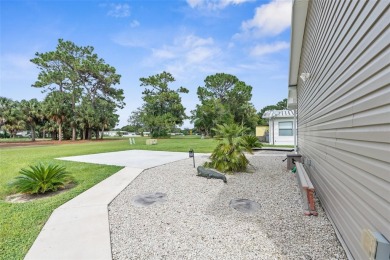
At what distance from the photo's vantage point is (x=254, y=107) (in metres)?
36.8

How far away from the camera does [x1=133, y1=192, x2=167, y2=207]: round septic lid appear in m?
4.00

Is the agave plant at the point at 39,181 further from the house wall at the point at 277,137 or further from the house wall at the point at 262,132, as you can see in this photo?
the house wall at the point at 262,132

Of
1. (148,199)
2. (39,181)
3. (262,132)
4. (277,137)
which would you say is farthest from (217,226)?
(262,132)

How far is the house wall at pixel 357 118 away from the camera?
1468mm

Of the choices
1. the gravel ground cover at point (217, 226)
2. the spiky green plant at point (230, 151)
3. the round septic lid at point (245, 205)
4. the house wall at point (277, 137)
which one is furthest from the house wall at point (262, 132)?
the round septic lid at point (245, 205)

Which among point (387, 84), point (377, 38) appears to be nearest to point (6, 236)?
point (387, 84)

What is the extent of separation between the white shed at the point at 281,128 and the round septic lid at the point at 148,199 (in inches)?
540

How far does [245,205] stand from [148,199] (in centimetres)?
201

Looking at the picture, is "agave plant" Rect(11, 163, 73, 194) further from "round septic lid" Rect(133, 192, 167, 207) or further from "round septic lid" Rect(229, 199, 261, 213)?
"round septic lid" Rect(229, 199, 261, 213)

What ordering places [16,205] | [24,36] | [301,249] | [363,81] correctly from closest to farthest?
[363,81] → [301,249] → [16,205] → [24,36]

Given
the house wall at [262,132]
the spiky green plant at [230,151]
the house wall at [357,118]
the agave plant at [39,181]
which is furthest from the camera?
the house wall at [262,132]

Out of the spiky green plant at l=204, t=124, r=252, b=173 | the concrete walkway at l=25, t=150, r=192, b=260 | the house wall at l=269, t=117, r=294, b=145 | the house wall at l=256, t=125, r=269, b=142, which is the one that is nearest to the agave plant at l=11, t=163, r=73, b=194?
the concrete walkway at l=25, t=150, r=192, b=260

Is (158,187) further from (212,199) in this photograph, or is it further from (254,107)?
(254,107)

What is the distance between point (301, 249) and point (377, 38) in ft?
7.52
